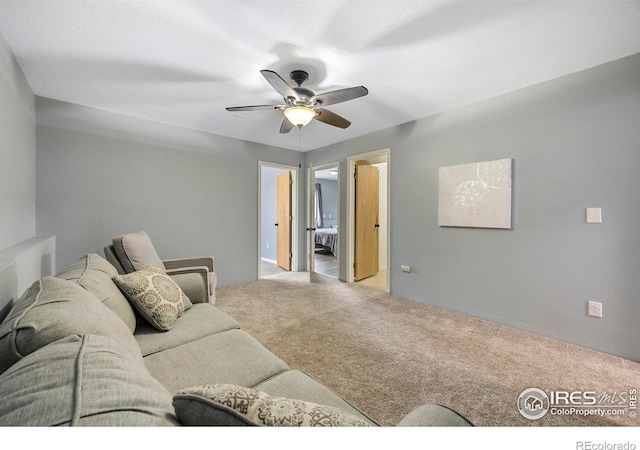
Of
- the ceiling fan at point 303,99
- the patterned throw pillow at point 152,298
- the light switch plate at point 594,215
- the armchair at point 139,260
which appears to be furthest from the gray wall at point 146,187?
the light switch plate at point 594,215

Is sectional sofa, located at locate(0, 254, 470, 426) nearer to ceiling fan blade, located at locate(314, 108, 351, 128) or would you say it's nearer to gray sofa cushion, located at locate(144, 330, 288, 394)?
gray sofa cushion, located at locate(144, 330, 288, 394)

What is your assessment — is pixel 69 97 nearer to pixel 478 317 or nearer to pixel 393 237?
pixel 393 237

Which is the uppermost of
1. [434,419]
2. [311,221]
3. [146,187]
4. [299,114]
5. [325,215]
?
[299,114]

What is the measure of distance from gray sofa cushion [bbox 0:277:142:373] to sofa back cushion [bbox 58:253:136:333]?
250mm

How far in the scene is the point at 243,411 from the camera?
1.71 ft

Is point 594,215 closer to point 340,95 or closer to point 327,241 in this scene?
point 340,95

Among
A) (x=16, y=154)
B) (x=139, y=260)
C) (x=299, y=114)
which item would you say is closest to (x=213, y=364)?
(x=139, y=260)

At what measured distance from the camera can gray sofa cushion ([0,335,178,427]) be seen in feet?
1.54

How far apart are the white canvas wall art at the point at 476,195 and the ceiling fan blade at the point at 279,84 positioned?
6.61 ft

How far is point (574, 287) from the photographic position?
2332 millimetres

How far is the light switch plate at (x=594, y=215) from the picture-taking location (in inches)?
86.2

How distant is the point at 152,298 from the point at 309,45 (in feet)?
6.57

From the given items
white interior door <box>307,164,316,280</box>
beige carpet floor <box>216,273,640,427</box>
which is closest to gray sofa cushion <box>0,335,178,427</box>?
Result: beige carpet floor <box>216,273,640,427</box>
